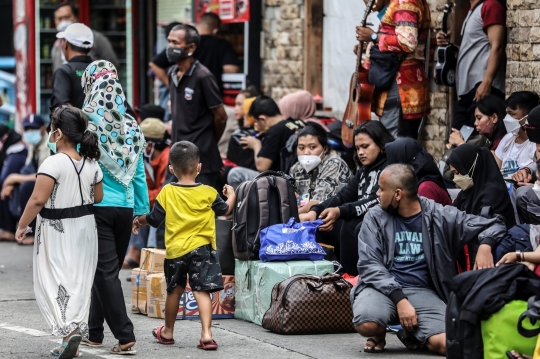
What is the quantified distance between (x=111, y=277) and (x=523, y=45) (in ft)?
13.6

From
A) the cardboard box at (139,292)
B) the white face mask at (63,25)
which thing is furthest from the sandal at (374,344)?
the white face mask at (63,25)

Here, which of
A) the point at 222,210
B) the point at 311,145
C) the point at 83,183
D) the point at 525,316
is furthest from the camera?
the point at 311,145

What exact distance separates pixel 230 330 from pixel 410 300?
1579 mm

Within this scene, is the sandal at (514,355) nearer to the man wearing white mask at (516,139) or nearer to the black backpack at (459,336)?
→ the black backpack at (459,336)

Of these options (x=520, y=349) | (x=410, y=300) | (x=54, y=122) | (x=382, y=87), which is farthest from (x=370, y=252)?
(x=382, y=87)

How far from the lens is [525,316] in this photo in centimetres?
602

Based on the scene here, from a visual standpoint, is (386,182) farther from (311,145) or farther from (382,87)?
(382,87)

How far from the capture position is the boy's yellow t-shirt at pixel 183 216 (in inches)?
298

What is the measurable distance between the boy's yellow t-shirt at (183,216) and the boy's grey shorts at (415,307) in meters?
1.14

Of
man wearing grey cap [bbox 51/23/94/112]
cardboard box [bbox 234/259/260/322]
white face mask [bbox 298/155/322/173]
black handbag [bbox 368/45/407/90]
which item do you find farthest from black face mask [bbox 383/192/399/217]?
man wearing grey cap [bbox 51/23/94/112]

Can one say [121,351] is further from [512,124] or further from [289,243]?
[512,124]

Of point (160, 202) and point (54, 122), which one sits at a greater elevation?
point (54, 122)

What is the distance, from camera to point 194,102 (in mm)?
10375

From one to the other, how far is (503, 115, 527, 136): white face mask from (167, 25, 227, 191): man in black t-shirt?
8.75ft
